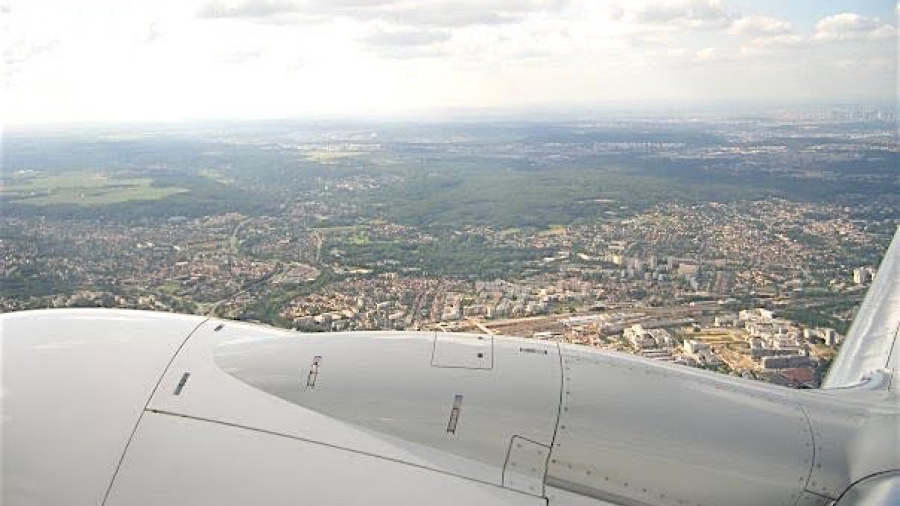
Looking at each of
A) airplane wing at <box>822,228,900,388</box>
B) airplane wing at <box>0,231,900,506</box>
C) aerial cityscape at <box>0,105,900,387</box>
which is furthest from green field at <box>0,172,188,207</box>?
airplane wing at <box>822,228,900,388</box>

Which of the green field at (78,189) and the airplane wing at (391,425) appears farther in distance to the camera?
the green field at (78,189)

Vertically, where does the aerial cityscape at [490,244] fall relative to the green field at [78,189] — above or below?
below

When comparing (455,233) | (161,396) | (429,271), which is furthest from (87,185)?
(161,396)

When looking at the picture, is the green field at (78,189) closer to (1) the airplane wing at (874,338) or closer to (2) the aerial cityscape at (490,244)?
(2) the aerial cityscape at (490,244)

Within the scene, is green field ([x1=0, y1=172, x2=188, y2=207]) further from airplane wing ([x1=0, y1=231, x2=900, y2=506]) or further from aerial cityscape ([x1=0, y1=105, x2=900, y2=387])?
airplane wing ([x1=0, y1=231, x2=900, y2=506])

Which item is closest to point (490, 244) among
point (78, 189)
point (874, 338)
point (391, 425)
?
point (874, 338)

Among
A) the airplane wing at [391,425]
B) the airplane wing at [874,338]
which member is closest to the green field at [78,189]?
the airplane wing at [391,425]
